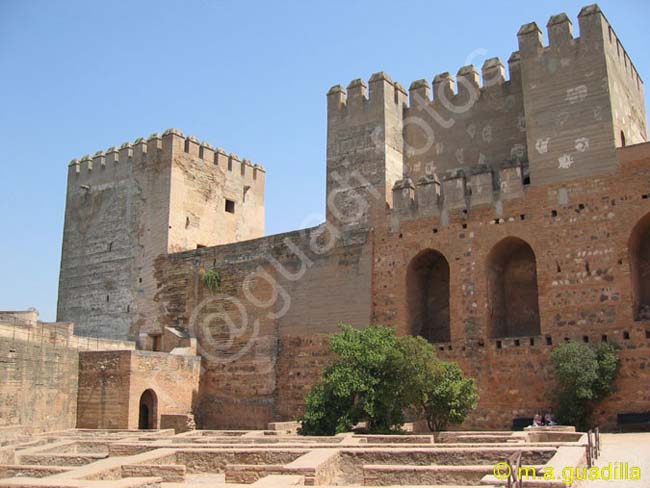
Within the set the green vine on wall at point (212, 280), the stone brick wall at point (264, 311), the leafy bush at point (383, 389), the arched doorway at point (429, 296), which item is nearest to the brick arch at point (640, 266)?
the leafy bush at point (383, 389)

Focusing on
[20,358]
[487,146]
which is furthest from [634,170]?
[20,358]

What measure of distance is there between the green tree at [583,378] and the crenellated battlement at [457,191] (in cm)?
382

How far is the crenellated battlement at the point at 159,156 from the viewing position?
23188mm

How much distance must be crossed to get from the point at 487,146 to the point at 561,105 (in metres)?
2.90

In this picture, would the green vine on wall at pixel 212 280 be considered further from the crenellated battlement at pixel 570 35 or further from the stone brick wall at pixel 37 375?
the crenellated battlement at pixel 570 35

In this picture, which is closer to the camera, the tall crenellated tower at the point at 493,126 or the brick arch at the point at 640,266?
the brick arch at the point at 640,266

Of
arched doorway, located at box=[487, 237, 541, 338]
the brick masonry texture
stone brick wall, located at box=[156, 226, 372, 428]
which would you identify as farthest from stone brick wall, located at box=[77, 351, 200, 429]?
arched doorway, located at box=[487, 237, 541, 338]

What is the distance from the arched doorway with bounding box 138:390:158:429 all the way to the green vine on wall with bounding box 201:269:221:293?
3.67 m

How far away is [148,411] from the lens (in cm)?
1902

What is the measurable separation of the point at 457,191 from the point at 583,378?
17.6 ft

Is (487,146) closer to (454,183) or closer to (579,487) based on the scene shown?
(454,183)

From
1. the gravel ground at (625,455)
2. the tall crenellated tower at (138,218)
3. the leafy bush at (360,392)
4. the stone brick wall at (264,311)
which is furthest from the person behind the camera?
the tall crenellated tower at (138,218)

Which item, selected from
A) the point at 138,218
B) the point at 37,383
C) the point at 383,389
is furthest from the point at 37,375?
the point at 383,389

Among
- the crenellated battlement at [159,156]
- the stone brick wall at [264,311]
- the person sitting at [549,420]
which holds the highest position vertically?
the crenellated battlement at [159,156]
